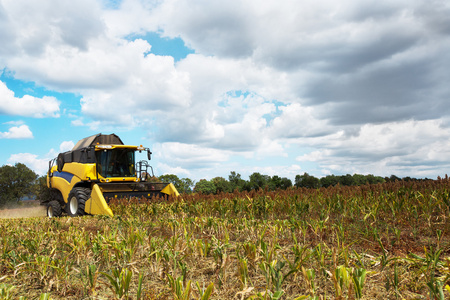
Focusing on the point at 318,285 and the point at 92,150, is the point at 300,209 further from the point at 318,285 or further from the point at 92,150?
the point at 92,150

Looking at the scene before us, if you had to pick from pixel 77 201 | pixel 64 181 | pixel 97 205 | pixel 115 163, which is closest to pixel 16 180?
pixel 64 181

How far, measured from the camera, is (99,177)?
42.9 feet

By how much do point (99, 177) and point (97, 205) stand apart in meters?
2.90

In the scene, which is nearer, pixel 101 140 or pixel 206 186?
pixel 101 140

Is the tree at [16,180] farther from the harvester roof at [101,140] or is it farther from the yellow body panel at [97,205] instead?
the yellow body panel at [97,205]

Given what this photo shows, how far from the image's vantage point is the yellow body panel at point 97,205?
9.84m

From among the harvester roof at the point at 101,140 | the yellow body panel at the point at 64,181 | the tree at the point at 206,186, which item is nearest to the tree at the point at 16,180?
the tree at the point at 206,186

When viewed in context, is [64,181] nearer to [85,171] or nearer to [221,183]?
[85,171]

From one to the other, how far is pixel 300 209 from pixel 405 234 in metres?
1.93

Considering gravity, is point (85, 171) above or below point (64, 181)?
above

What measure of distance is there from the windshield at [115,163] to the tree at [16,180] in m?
34.8

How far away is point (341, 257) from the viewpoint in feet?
11.1

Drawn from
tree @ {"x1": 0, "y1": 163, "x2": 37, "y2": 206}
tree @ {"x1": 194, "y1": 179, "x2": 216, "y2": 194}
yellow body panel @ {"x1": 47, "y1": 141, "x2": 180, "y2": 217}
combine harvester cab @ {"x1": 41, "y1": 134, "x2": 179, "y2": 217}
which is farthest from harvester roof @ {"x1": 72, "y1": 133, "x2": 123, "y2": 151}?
tree @ {"x1": 0, "y1": 163, "x2": 37, "y2": 206}

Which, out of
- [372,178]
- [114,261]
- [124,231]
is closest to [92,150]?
[124,231]
